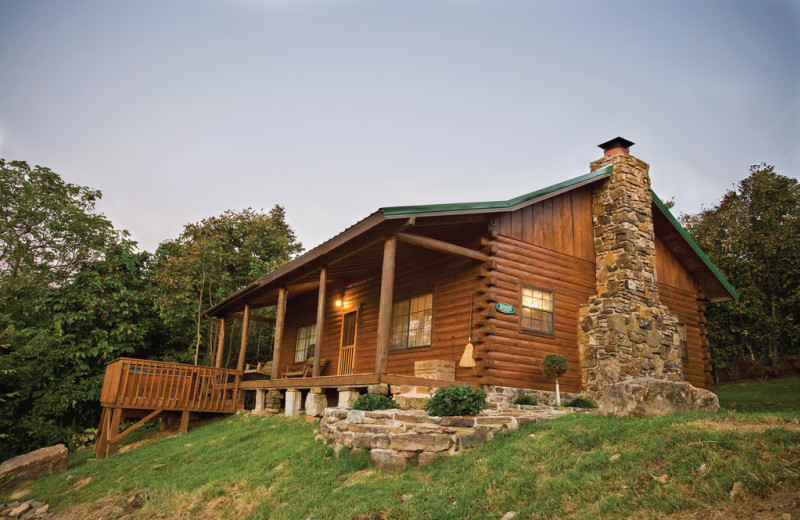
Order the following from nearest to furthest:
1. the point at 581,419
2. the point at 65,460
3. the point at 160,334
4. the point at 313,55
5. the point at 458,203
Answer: the point at 581,419 → the point at 458,203 → the point at 65,460 → the point at 313,55 → the point at 160,334

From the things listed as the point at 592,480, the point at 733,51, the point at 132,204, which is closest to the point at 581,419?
the point at 592,480

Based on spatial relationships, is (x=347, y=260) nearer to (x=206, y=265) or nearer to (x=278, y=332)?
(x=278, y=332)

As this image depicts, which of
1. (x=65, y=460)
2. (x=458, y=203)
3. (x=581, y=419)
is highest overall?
(x=458, y=203)

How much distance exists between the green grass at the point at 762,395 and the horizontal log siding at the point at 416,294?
29.5ft

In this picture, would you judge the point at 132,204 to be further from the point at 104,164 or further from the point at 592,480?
the point at 592,480

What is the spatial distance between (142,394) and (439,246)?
28.7 feet

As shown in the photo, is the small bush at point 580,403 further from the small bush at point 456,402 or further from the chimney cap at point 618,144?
the chimney cap at point 618,144

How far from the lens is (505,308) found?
A: 39.4 feet

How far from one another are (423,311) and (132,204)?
66.9ft

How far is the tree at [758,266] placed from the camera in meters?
20.0

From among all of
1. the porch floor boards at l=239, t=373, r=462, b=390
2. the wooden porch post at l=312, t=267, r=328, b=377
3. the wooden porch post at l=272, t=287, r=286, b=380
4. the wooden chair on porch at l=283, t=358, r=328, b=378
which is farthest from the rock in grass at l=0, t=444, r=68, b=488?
the wooden porch post at l=312, t=267, r=328, b=377

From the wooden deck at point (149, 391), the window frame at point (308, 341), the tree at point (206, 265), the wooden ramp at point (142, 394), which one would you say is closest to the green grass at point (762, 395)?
the wooden deck at point (149, 391)

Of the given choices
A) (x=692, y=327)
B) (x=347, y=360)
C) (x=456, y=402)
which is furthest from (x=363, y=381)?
(x=692, y=327)

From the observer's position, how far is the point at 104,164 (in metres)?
22.1
